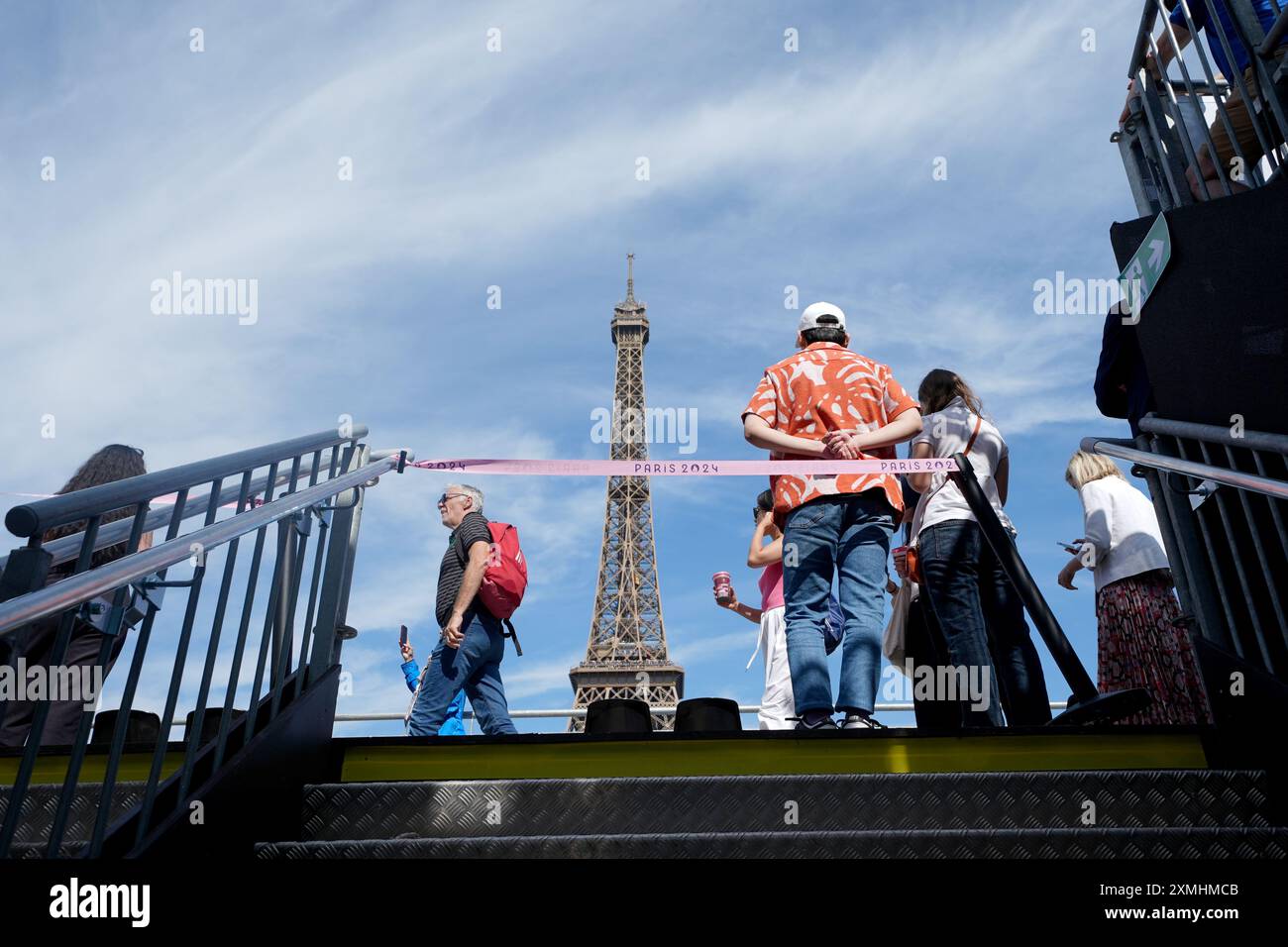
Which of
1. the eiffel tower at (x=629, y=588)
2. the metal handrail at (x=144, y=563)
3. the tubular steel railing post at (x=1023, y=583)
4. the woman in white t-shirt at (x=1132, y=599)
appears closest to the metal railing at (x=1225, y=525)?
the tubular steel railing post at (x=1023, y=583)

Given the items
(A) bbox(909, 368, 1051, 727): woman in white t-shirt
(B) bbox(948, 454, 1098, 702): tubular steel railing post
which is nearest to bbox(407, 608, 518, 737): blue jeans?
(A) bbox(909, 368, 1051, 727): woman in white t-shirt

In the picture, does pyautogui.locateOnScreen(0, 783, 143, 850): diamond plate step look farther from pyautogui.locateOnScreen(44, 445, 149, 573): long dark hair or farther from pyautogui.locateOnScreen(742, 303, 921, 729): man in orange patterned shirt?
pyautogui.locateOnScreen(742, 303, 921, 729): man in orange patterned shirt

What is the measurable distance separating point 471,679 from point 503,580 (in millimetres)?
520

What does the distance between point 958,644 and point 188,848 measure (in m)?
2.49

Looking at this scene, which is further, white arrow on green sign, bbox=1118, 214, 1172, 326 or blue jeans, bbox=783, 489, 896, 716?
blue jeans, bbox=783, 489, 896, 716

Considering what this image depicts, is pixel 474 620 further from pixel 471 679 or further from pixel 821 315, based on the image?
pixel 821 315

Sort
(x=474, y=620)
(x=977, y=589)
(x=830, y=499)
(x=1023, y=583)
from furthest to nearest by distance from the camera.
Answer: (x=474, y=620)
(x=977, y=589)
(x=830, y=499)
(x=1023, y=583)

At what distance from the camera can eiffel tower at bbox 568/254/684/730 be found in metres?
38.3

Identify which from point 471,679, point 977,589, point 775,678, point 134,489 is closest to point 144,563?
point 134,489

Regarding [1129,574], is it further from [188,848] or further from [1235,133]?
[188,848]

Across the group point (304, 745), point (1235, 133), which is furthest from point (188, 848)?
point (1235, 133)

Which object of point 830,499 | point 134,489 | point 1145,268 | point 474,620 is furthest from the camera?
point 474,620

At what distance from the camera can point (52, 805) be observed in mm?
2625

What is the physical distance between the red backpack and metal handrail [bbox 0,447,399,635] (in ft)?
6.28
